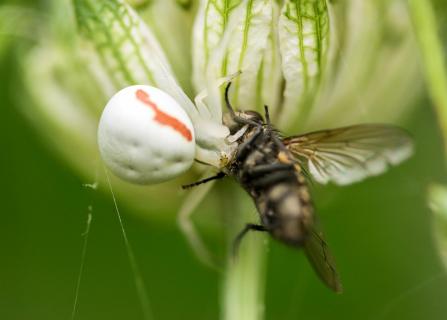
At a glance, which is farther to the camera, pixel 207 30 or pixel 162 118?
pixel 207 30

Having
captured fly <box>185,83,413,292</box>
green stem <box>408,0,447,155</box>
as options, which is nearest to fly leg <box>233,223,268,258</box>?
captured fly <box>185,83,413,292</box>

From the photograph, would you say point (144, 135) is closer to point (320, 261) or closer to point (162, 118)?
point (162, 118)

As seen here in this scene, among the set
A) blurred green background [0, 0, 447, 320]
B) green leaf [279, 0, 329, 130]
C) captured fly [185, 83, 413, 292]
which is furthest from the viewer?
blurred green background [0, 0, 447, 320]

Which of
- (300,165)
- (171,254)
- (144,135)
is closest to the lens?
(144,135)

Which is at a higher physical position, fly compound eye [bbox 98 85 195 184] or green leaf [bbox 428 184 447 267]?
fly compound eye [bbox 98 85 195 184]

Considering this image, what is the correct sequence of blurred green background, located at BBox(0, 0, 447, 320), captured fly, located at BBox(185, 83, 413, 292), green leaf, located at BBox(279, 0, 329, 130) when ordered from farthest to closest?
blurred green background, located at BBox(0, 0, 447, 320), green leaf, located at BBox(279, 0, 329, 130), captured fly, located at BBox(185, 83, 413, 292)

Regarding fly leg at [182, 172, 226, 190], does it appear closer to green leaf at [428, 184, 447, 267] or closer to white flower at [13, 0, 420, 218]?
white flower at [13, 0, 420, 218]

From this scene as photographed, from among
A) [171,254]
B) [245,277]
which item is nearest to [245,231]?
[245,277]

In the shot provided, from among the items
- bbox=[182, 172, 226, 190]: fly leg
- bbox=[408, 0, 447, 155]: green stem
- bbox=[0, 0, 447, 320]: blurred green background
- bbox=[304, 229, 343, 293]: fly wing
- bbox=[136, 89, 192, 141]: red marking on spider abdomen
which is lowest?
bbox=[0, 0, 447, 320]: blurred green background
